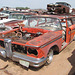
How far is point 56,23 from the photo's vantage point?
388 cm

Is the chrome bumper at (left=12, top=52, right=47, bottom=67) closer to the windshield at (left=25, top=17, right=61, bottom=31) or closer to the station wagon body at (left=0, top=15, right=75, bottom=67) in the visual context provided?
the station wagon body at (left=0, top=15, right=75, bottom=67)

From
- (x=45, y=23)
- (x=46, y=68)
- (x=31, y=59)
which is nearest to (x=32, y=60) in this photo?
(x=31, y=59)

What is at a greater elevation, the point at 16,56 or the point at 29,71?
the point at 16,56

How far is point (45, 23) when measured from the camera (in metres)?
4.21

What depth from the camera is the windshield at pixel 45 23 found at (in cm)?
389

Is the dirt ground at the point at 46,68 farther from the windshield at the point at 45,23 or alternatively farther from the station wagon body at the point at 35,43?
the windshield at the point at 45,23

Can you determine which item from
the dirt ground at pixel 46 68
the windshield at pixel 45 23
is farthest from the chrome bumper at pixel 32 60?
the windshield at pixel 45 23

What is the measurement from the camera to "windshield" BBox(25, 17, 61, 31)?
3891 millimetres

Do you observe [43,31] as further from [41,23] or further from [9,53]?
[9,53]

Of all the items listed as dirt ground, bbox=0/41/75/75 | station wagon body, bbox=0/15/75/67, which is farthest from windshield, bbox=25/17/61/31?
dirt ground, bbox=0/41/75/75

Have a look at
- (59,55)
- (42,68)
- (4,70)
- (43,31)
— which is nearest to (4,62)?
(4,70)

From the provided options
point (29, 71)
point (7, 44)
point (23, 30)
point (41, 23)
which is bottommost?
point (29, 71)

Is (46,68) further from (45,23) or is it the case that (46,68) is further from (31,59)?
(45,23)

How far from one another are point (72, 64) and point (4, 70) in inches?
90.5
